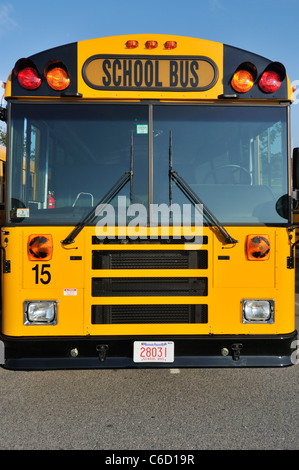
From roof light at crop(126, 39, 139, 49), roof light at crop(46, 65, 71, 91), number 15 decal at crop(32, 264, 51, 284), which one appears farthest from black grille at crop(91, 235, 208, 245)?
roof light at crop(126, 39, 139, 49)

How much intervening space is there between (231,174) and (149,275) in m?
1.02

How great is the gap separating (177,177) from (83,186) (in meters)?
0.71

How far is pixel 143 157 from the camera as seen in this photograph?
10.5 feet

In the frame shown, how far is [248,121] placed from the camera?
130 inches

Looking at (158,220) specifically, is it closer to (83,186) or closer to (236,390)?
(83,186)

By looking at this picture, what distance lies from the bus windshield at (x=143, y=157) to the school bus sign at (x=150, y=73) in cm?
15

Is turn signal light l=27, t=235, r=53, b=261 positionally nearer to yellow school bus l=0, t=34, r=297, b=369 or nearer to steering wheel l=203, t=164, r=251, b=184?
yellow school bus l=0, t=34, r=297, b=369

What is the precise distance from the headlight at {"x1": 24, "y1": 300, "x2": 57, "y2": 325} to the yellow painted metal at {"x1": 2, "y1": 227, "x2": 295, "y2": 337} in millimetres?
36

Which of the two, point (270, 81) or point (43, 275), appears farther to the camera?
point (270, 81)

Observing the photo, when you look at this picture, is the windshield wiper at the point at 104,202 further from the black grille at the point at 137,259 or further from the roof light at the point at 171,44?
the roof light at the point at 171,44

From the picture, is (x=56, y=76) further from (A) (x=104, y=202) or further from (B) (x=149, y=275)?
(B) (x=149, y=275)

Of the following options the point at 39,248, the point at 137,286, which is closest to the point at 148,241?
the point at 137,286

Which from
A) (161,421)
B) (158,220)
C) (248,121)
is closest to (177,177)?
(158,220)
